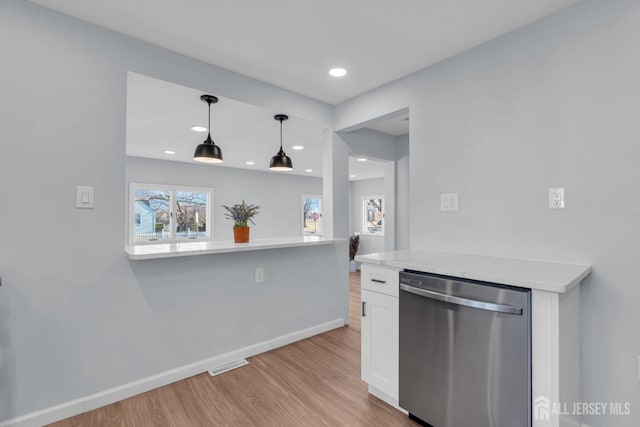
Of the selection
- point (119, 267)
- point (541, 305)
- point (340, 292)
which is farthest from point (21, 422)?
point (541, 305)

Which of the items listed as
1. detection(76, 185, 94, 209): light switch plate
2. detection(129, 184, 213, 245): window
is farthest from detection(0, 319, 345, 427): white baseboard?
detection(129, 184, 213, 245): window

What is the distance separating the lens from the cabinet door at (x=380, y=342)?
1825 millimetres

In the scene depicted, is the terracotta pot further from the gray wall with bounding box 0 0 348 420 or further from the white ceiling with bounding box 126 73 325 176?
the white ceiling with bounding box 126 73 325 176

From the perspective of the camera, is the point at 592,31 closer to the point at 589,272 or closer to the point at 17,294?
the point at 589,272

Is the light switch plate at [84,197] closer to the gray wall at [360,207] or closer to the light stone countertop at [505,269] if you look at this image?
the light stone countertop at [505,269]

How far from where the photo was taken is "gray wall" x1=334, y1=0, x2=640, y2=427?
154cm

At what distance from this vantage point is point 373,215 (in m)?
8.16

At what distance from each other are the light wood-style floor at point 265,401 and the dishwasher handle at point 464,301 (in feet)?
2.53

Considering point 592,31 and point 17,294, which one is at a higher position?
point 592,31

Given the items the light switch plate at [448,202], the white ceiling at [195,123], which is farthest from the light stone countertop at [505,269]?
the white ceiling at [195,123]

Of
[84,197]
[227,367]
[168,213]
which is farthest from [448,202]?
[168,213]

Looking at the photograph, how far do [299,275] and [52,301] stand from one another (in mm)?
1804

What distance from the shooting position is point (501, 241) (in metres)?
1.99

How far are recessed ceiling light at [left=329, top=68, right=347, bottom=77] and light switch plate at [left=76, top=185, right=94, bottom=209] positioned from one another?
191cm
